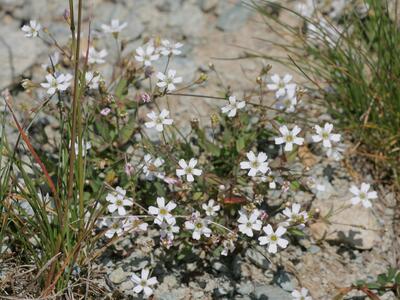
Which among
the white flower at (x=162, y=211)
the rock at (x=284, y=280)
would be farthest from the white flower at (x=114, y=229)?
the rock at (x=284, y=280)

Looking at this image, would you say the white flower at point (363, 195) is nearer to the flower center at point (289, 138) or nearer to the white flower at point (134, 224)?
the flower center at point (289, 138)

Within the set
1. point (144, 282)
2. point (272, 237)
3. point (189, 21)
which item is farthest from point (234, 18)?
point (144, 282)

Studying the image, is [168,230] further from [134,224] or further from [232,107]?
[232,107]

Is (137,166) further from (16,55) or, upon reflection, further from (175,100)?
(16,55)

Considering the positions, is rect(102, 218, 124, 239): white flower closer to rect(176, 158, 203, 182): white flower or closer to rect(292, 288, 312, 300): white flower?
rect(176, 158, 203, 182): white flower

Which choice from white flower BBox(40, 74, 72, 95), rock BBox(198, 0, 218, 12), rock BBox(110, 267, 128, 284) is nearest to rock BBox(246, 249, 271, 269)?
rock BBox(110, 267, 128, 284)

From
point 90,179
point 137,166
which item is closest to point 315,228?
point 137,166
